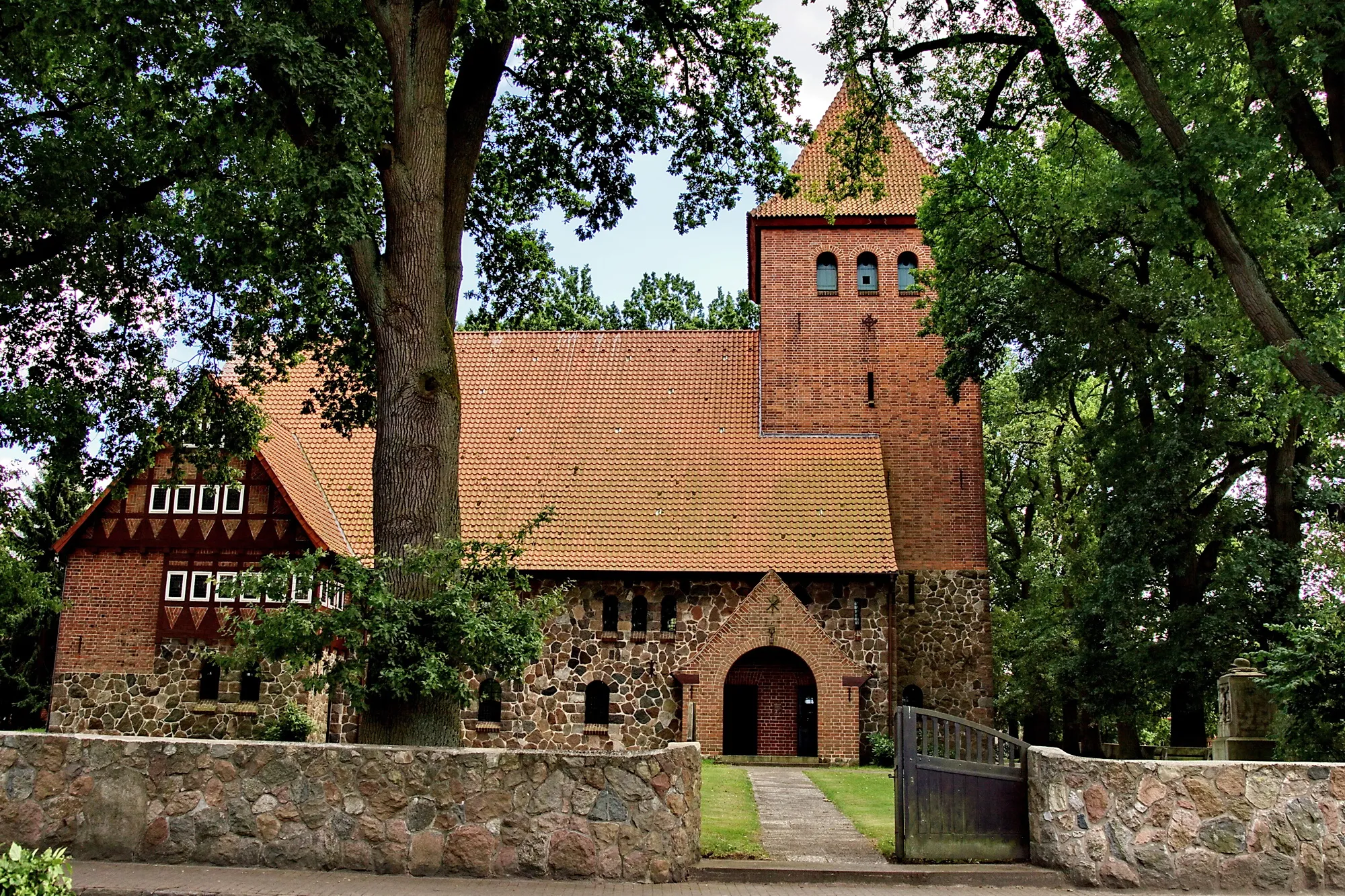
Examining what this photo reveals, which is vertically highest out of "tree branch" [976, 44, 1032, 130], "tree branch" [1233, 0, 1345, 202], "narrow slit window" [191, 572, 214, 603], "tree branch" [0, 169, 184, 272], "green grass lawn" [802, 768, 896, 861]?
"tree branch" [976, 44, 1032, 130]

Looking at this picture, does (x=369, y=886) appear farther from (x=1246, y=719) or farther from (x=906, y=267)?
(x=906, y=267)

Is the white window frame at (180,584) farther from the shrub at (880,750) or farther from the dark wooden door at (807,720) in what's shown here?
the shrub at (880,750)

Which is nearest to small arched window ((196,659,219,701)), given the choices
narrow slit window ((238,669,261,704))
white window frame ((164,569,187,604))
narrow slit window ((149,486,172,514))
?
narrow slit window ((238,669,261,704))

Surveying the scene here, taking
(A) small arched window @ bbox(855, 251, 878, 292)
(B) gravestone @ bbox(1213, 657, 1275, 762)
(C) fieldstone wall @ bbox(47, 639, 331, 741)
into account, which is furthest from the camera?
(A) small arched window @ bbox(855, 251, 878, 292)

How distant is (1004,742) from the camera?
A: 9.07 metres

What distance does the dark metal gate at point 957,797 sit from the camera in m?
8.80

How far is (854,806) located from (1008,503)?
20.4 m

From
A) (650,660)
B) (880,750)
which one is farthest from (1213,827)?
(650,660)

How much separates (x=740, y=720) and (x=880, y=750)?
281 centimetres

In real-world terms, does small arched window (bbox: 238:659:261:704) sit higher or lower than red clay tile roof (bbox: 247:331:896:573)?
lower

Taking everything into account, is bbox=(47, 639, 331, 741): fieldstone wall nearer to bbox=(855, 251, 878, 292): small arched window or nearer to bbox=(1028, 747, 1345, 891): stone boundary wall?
bbox=(855, 251, 878, 292): small arched window

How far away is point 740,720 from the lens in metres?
22.1

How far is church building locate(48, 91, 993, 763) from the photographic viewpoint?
2102 centimetres

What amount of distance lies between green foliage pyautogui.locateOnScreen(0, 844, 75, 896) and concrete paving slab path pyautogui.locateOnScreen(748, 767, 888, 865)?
215 inches
